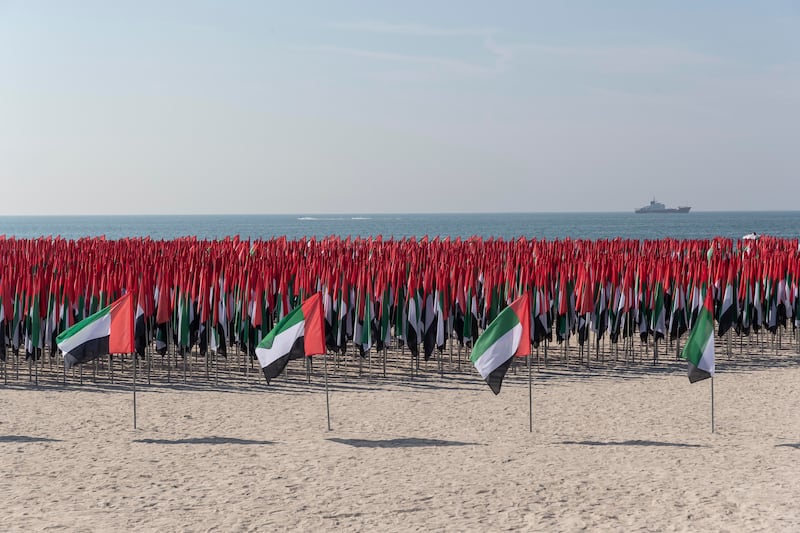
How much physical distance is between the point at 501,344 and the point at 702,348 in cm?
257

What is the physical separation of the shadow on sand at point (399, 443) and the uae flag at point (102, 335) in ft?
10.7

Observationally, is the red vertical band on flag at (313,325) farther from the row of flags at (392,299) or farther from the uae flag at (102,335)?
the row of flags at (392,299)

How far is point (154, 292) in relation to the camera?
1847 centimetres

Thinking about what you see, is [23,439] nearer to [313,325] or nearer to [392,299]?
[313,325]

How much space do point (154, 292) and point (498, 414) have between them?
8.02 meters

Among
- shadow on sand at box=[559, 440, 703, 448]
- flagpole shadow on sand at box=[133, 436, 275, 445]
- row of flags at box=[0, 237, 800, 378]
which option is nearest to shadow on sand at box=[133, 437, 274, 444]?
flagpole shadow on sand at box=[133, 436, 275, 445]

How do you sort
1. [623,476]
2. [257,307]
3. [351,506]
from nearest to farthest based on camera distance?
1. [351,506]
2. [623,476]
3. [257,307]

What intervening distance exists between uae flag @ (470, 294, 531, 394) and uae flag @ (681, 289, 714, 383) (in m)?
2.10

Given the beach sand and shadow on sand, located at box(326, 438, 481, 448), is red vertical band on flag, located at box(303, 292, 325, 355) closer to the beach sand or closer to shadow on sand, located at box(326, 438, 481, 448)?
the beach sand

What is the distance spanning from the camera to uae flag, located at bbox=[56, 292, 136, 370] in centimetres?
1284

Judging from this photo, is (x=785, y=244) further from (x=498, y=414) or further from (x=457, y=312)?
(x=498, y=414)

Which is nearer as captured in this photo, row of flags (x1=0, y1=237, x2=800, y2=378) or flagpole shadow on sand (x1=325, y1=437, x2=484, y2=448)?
flagpole shadow on sand (x1=325, y1=437, x2=484, y2=448)

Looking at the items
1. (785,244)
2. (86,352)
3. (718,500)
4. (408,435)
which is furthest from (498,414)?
(785,244)

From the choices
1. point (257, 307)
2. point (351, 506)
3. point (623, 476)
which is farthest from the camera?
point (257, 307)
